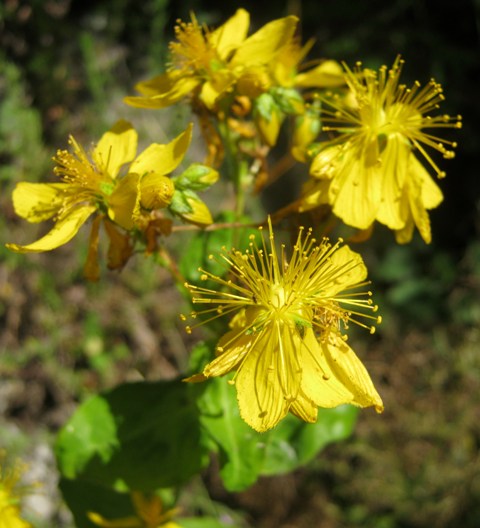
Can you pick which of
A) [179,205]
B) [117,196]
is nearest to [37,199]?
[117,196]

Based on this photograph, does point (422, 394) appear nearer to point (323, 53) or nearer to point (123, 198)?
point (323, 53)

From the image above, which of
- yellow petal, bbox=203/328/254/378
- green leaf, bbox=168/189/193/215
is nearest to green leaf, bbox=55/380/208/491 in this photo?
yellow petal, bbox=203/328/254/378

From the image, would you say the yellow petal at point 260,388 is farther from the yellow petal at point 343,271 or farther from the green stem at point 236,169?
the green stem at point 236,169

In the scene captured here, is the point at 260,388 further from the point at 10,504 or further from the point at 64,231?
the point at 10,504

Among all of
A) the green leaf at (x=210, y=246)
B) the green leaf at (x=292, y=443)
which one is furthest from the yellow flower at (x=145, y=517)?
the green leaf at (x=210, y=246)

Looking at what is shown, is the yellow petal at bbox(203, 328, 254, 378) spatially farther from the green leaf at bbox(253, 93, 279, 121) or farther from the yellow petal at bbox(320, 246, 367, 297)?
the green leaf at bbox(253, 93, 279, 121)

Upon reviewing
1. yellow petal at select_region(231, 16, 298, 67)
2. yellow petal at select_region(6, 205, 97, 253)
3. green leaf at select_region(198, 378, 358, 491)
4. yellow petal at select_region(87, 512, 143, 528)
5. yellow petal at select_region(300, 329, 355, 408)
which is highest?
yellow petal at select_region(231, 16, 298, 67)
